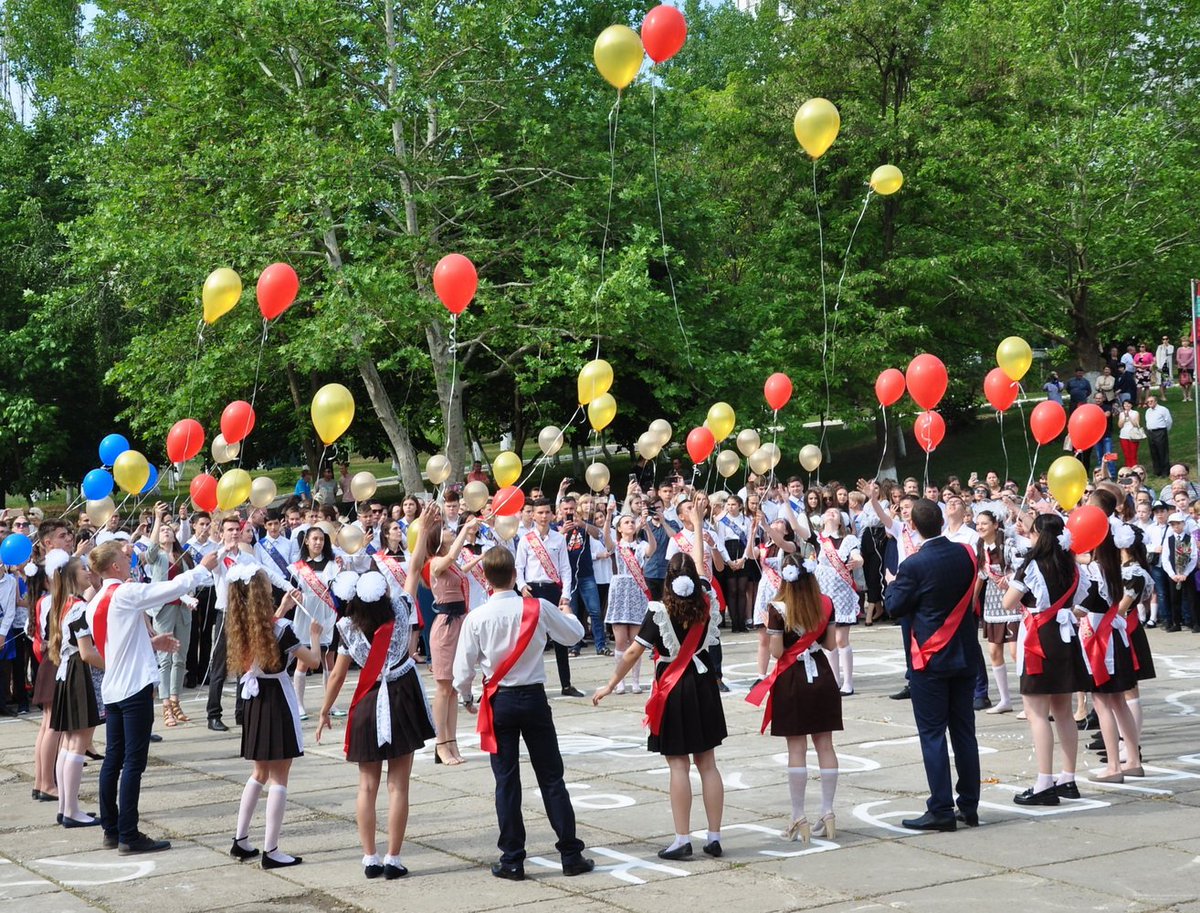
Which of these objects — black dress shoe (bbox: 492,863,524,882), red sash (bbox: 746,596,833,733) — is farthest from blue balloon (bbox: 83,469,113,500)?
red sash (bbox: 746,596,833,733)

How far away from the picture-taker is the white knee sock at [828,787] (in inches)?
303

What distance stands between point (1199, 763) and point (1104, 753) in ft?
2.16

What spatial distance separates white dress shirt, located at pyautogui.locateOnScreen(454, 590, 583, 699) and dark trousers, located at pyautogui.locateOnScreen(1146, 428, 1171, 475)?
20.6 metres

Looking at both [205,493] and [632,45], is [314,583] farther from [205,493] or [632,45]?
[632,45]

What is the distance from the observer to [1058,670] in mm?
8555

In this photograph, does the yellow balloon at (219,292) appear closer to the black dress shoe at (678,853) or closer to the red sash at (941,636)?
the black dress shoe at (678,853)

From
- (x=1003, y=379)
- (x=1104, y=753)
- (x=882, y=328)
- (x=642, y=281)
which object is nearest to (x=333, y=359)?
(x=642, y=281)

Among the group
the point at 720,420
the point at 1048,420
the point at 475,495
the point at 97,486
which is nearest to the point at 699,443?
the point at 720,420

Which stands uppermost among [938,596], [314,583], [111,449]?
[111,449]

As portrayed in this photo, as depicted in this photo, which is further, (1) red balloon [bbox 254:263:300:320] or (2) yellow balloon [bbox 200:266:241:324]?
(1) red balloon [bbox 254:263:300:320]

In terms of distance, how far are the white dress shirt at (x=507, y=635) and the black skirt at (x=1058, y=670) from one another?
10.1 ft

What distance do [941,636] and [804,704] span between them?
969 mm

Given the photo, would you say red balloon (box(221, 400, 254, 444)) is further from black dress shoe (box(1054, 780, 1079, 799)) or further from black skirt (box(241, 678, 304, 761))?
black dress shoe (box(1054, 780, 1079, 799))

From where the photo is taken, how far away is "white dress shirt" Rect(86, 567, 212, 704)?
26.0 feet
